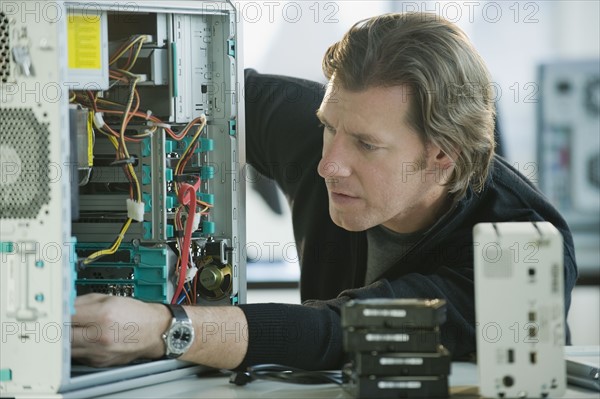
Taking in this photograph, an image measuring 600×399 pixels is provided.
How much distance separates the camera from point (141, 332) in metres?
1.50

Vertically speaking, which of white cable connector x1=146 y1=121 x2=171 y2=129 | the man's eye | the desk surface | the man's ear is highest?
white cable connector x1=146 y1=121 x2=171 y2=129

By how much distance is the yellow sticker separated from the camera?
1536 millimetres

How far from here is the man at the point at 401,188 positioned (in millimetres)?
1603

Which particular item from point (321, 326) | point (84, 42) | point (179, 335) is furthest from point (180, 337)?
point (84, 42)

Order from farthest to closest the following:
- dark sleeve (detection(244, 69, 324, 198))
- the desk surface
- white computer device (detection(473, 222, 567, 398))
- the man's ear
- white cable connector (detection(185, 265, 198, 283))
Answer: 1. dark sleeve (detection(244, 69, 324, 198))
2. the man's ear
3. white cable connector (detection(185, 265, 198, 283))
4. the desk surface
5. white computer device (detection(473, 222, 567, 398))

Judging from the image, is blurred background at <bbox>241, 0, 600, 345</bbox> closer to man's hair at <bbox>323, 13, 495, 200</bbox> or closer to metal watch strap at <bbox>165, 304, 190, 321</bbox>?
man's hair at <bbox>323, 13, 495, 200</bbox>

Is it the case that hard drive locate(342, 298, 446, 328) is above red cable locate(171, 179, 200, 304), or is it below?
below

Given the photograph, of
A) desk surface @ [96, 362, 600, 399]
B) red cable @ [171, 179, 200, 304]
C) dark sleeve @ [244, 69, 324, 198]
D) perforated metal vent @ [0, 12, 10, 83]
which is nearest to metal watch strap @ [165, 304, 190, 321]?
desk surface @ [96, 362, 600, 399]

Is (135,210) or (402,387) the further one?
(135,210)

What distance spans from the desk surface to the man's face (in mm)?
496

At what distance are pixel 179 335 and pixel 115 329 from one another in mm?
115

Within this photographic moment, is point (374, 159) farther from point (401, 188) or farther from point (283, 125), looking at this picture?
point (283, 125)

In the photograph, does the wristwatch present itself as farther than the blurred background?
No

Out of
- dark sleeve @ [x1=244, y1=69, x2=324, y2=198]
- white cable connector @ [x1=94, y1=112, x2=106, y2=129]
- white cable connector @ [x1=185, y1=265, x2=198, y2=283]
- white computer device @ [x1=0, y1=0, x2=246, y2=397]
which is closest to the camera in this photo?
white computer device @ [x1=0, y1=0, x2=246, y2=397]
